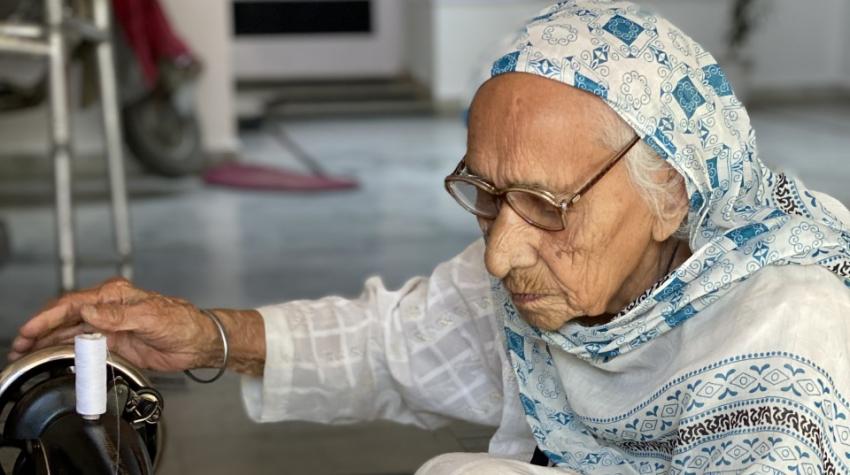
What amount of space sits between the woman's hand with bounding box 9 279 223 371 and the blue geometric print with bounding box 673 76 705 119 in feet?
2.51

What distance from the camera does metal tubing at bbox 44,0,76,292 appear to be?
3846mm

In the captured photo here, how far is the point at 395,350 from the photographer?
1967mm

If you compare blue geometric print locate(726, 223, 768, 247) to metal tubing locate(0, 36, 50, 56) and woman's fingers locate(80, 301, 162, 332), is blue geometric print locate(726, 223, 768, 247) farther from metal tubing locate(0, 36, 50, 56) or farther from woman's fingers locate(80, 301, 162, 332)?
metal tubing locate(0, 36, 50, 56)

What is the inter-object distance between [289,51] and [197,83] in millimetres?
3688

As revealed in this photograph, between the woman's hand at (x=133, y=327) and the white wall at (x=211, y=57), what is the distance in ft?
17.0

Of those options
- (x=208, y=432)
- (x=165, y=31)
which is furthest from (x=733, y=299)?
(x=165, y=31)

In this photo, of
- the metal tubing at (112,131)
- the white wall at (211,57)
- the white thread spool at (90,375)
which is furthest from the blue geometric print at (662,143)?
the white wall at (211,57)

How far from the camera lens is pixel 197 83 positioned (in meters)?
6.93

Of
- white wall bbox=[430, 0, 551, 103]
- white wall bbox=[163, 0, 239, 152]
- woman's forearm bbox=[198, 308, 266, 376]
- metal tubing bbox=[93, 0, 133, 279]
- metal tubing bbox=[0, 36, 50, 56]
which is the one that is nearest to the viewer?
woman's forearm bbox=[198, 308, 266, 376]

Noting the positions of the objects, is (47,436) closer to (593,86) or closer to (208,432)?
(593,86)

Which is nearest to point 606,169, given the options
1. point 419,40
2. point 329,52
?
point 419,40

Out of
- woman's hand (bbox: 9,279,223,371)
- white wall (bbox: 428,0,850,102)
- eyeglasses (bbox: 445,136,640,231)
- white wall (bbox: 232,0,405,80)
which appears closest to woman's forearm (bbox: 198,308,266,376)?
woman's hand (bbox: 9,279,223,371)

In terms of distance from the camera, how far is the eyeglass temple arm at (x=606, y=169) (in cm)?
144

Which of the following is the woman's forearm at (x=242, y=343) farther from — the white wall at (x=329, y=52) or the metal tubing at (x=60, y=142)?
the white wall at (x=329, y=52)
